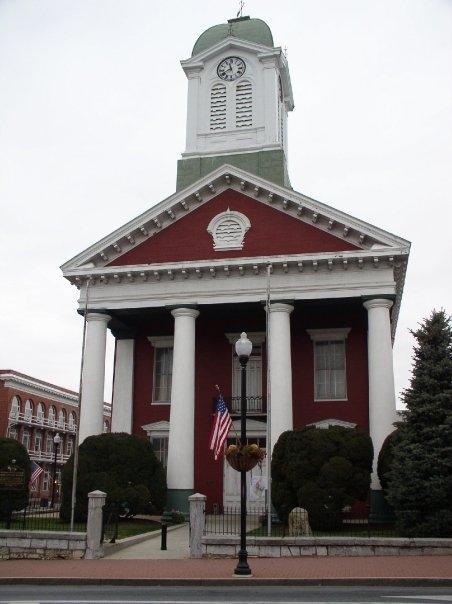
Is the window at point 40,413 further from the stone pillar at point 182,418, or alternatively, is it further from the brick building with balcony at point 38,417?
the stone pillar at point 182,418

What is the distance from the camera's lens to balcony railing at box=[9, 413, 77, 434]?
6902cm

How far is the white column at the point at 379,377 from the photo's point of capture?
26.2 m

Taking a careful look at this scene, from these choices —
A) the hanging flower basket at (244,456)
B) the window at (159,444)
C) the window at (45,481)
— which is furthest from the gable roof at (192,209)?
the window at (45,481)

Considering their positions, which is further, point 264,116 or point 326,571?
point 264,116

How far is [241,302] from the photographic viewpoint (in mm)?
28859

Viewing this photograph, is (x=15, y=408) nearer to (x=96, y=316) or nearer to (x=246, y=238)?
A: (x=96, y=316)

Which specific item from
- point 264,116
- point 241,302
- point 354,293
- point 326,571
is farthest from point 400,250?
point 326,571

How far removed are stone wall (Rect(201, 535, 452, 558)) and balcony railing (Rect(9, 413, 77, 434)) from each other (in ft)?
176

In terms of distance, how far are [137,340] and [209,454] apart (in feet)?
20.9

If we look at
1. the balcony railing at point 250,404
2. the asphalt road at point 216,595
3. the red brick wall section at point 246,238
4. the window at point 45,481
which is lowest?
the asphalt road at point 216,595

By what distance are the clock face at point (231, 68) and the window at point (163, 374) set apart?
46.5 ft

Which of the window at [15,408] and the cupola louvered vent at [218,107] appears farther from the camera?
the window at [15,408]

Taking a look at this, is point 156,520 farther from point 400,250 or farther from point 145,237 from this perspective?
point 400,250

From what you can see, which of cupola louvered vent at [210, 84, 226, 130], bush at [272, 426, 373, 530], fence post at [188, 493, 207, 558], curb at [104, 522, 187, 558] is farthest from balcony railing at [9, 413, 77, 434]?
fence post at [188, 493, 207, 558]
